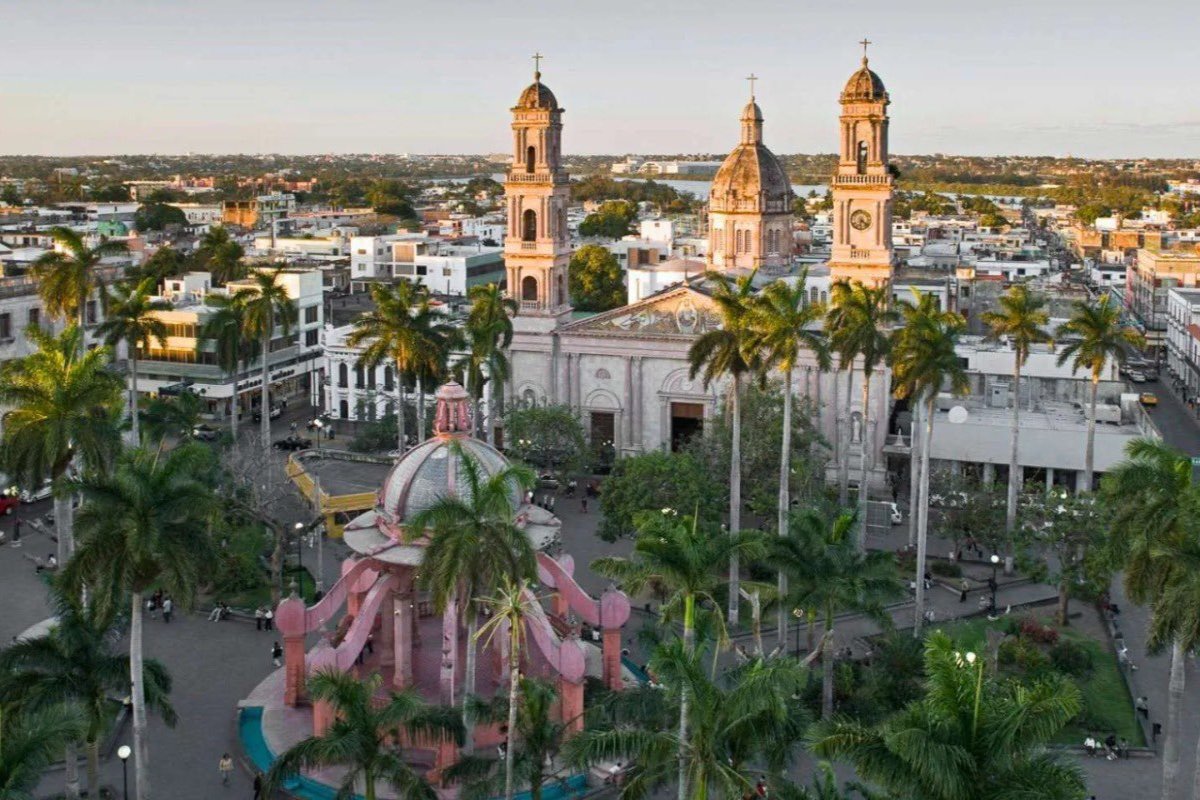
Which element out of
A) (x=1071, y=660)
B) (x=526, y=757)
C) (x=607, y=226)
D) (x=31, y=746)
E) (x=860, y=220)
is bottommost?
(x=1071, y=660)

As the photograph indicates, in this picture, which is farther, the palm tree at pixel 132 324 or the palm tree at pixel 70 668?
the palm tree at pixel 132 324

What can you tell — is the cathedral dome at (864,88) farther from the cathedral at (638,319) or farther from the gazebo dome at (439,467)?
the gazebo dome at (439,467)

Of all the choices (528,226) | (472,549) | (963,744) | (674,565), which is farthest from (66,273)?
(963,744)

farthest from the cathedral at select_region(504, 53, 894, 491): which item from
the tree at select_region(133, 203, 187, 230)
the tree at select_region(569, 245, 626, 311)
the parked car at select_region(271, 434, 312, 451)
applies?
the tree at select_region(133, 203, 187, 230)

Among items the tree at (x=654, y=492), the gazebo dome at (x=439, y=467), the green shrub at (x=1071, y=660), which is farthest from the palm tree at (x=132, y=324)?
the green shrub at (x=1071, y=660)

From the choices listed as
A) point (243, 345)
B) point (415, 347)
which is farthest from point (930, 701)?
point (243, 345)

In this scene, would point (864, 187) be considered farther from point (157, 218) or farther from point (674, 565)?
point (157, 218)

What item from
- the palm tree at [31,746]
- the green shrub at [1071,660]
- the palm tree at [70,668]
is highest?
the palm tree at [31,746]
